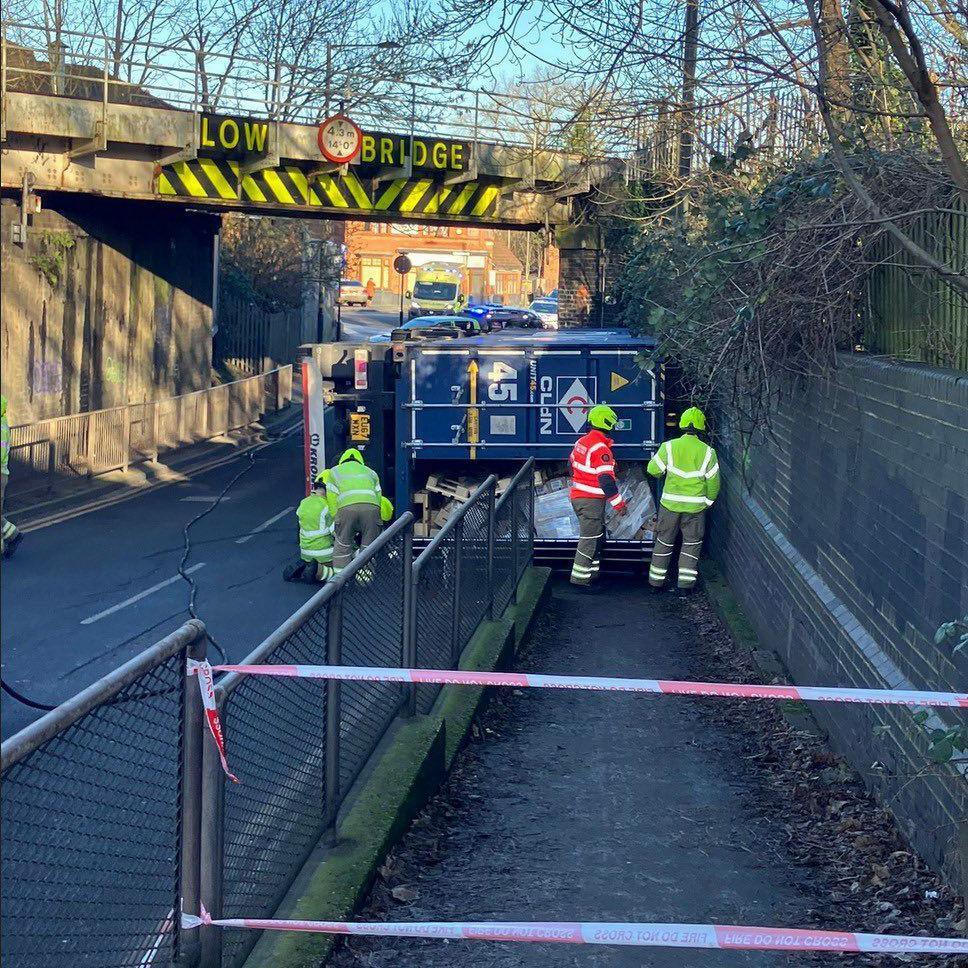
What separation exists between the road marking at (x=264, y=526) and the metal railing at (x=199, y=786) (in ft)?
31.3

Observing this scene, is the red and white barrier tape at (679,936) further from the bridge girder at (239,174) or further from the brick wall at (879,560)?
the bridge girder at (239,174)

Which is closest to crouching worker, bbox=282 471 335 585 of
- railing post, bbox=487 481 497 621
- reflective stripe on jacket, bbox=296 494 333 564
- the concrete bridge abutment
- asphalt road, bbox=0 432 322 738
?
reflective stripe on jacket, bbox=296 494 333 564

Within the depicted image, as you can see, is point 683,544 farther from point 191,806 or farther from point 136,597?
point 191,806

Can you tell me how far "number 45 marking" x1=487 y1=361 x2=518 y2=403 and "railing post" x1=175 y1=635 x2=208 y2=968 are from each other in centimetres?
1063

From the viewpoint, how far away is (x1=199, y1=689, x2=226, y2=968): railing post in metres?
3.75

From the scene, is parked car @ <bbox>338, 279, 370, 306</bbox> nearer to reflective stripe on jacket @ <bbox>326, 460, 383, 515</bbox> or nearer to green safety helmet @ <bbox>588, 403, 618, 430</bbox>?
green safety helmet @ <bbox>588, 403, 618, 430</bbox>

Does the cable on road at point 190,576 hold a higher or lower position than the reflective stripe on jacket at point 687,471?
lower

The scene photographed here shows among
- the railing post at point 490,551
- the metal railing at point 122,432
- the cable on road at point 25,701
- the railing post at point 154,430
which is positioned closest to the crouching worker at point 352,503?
the railing post at point 490,551

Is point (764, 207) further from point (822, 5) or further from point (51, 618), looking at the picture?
point (51, 618)

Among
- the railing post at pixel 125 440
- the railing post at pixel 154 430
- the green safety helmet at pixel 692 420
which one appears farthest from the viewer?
the railing post at pixel 154 430

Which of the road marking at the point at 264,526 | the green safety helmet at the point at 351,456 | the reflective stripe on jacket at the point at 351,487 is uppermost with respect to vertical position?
the green safety helmet at the point at 351,456

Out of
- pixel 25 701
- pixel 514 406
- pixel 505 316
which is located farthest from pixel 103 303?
pixel 505 316

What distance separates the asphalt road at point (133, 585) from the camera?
10.3 m

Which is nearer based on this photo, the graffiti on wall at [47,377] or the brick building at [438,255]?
the graffiti on wall at [47,377]
